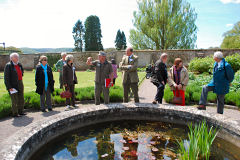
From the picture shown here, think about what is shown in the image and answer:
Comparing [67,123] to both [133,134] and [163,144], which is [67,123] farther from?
[163,144]

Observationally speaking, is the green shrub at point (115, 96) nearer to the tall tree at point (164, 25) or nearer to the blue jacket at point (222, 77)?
the blue jacket at point (222, 77)

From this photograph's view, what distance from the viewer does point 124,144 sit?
2484mm

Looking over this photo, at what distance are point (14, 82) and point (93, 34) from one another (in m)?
36.6

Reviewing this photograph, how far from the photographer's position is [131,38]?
26.6 m

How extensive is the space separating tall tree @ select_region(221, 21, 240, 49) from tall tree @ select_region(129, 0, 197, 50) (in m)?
13.4

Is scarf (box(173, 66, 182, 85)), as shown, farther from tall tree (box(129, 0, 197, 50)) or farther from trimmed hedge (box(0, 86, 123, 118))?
tall tree (box(129, 0, 197, 50))

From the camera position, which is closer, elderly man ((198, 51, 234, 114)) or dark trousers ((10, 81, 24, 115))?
elderly man ((198, 51, 234, 114))

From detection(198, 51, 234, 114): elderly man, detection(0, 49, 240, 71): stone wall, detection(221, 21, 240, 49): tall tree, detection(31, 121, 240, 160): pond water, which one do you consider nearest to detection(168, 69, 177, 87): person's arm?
detection(198, 51, 234, 114): elderly man

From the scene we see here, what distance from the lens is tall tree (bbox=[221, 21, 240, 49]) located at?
34.2 metres

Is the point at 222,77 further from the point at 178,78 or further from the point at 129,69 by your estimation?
the point at 129,69

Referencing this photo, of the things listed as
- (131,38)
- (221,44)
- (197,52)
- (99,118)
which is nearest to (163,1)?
(131,38)

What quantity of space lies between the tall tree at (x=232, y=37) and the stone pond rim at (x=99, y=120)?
36.5 meters

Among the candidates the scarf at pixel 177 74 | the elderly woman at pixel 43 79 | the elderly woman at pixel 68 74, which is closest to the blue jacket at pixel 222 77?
the scarf at pixel 177 74

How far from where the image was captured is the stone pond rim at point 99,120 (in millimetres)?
1991
